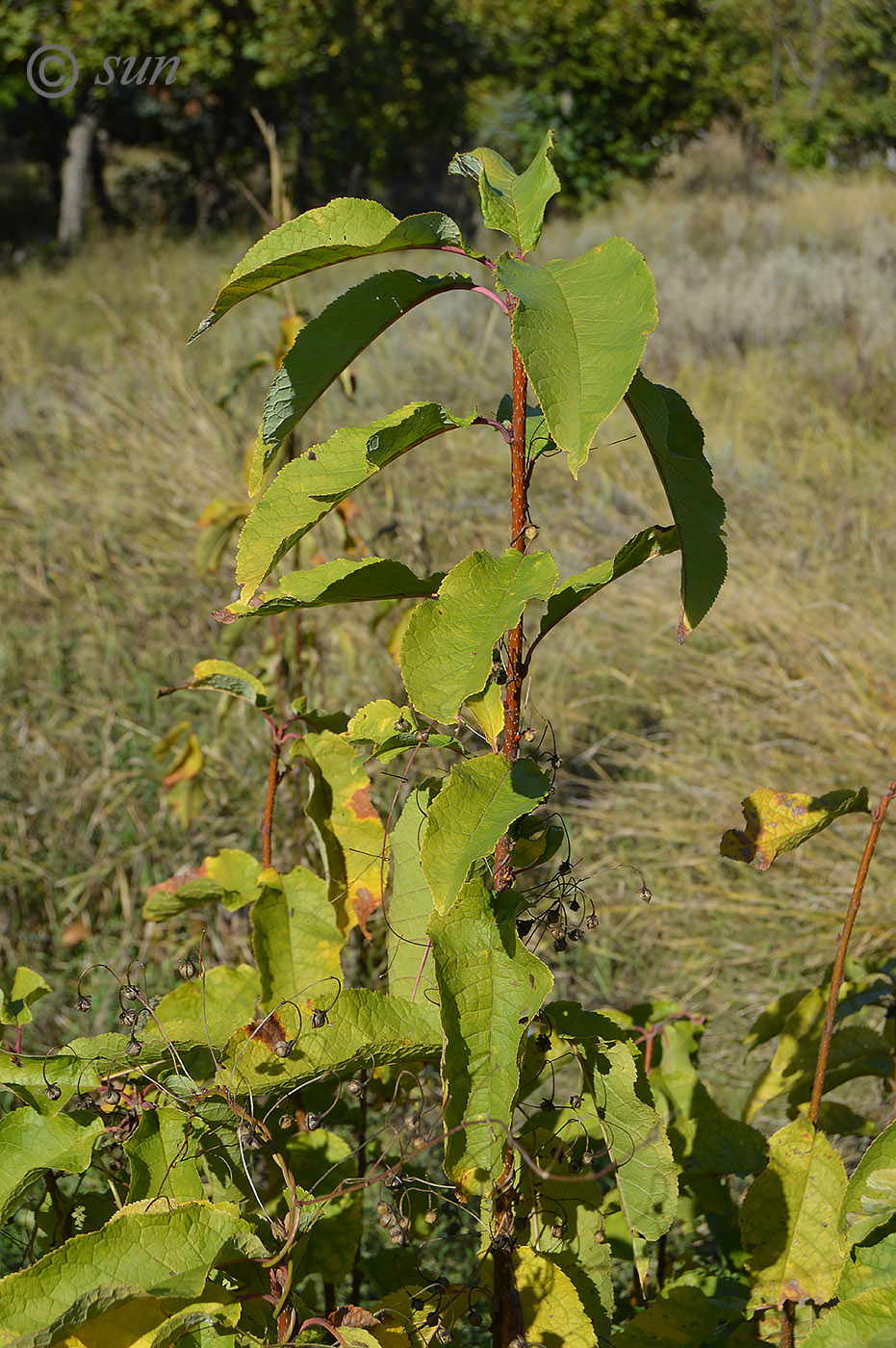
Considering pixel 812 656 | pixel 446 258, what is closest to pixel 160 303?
pixel 446 258

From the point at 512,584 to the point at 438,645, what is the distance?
0.22 ft

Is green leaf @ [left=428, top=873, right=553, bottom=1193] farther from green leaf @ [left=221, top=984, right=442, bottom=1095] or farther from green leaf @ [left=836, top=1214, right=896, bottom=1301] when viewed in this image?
green leaf @ [left=836, top=1214, right=896, bottom=1301]

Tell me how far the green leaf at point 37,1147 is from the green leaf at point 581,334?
575 millimetres

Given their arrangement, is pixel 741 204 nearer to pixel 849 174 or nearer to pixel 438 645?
pixel 849 174

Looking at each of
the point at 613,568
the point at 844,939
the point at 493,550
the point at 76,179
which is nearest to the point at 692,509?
the point at 613,568

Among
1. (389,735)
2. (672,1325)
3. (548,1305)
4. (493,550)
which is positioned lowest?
(493,550)

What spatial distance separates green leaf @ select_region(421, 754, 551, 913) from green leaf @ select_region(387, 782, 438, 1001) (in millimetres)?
138

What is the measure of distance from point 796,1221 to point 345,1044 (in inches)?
16.5

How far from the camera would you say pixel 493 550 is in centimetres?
346

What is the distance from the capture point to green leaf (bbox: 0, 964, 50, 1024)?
871 millimetres

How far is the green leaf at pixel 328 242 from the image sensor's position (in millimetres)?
660

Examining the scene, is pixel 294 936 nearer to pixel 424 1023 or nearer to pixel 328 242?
pixel 424 1023

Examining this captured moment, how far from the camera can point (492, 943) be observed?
0.71 metres

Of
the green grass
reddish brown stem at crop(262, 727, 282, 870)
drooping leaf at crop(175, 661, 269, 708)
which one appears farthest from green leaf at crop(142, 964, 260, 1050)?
the green grass
